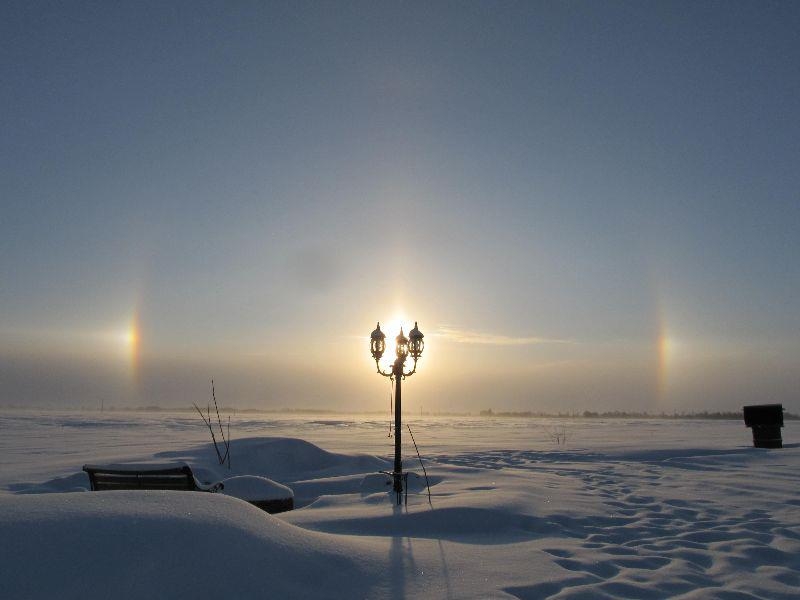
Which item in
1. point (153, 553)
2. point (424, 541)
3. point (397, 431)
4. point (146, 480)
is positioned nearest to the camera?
point (153, 553)

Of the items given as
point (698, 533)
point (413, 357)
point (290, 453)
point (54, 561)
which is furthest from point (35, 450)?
point (698, 533)

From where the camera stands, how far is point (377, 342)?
932 centimetres

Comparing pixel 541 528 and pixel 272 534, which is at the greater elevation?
pixel 272 534

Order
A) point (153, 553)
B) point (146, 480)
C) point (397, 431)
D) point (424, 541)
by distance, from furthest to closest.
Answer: point (397, 431) → point (146, 480) → point (424, 541) → point (153, 553)

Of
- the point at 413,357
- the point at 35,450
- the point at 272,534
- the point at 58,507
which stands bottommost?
the point at 35,450

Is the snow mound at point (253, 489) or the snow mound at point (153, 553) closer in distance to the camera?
the snow mound at point (153, 553)

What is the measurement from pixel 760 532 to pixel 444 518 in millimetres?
3407

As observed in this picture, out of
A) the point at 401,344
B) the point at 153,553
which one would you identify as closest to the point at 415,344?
the point at 401,344

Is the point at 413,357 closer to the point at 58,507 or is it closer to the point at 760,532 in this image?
the point at 760,532

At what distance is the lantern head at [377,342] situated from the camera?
932cm

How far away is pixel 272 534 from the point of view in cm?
393

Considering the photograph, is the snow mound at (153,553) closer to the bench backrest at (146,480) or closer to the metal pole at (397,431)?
the bench backrest at (146,480)

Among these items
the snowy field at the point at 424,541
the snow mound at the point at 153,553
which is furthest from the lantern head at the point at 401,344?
the snow mound at the point at 153,553

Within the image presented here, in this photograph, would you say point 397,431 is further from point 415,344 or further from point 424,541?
point 424,541
